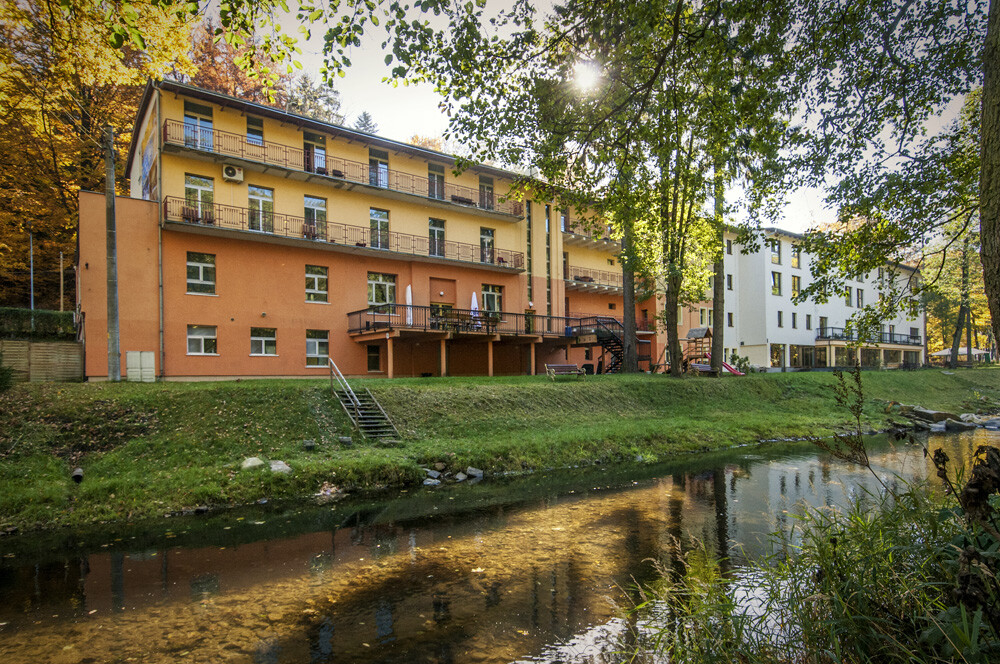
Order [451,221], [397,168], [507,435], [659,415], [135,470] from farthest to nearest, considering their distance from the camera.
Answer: [451,221], [397,168], [659,415], [507,435], [135,470]

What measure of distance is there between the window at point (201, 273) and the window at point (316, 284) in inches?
147

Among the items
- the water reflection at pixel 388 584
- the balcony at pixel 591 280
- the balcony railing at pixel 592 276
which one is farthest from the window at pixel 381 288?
the water reflection at pixel 388 584

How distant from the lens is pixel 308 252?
923 inches

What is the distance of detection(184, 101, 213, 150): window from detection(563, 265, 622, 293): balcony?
20673 millimetres

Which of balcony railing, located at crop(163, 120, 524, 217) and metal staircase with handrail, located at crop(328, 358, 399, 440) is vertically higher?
balcony railing, located at crop(163, 120, 524, 217)

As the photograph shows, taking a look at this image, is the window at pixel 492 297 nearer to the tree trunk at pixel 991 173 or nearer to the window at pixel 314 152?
the window at pixel 314 152

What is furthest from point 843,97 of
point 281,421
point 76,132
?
point 76,132

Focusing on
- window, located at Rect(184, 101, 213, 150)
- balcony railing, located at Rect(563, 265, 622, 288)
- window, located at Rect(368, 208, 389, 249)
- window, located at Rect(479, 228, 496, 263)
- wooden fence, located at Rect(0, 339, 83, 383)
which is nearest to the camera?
wooden fence, located at Rect(0, 339, 83, 383)

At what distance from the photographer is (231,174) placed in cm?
2138

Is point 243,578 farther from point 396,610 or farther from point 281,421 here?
point 281,421

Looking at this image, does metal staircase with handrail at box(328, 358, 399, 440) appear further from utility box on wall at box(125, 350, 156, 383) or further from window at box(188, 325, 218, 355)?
window at box(188, 325, 218, 355)

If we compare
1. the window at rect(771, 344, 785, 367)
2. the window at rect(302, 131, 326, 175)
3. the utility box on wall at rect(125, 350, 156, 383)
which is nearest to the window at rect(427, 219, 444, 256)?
the window at rect(302, 131, 326, 175)

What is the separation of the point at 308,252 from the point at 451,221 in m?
7.97

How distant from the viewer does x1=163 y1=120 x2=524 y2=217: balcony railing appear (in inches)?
814
